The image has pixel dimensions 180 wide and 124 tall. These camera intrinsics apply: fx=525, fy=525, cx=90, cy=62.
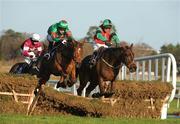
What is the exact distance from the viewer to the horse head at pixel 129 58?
46.8ft

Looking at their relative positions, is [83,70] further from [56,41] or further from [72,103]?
[72,103]

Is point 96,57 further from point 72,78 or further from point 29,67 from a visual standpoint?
point 29,67

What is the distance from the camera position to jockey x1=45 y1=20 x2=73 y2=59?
50.4 feet

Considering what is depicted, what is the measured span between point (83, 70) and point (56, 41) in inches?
53.3

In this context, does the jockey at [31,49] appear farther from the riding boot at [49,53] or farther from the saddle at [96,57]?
the saddle at [96,57]

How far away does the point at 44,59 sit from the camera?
15.8 metres

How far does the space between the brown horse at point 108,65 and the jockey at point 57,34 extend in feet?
3.77

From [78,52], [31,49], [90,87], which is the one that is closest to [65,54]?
[78,52]

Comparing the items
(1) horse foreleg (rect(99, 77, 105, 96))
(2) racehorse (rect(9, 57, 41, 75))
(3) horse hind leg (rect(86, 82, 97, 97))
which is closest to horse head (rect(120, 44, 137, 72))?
(1) horse foreleg (rect(99, 77, 105, 96))

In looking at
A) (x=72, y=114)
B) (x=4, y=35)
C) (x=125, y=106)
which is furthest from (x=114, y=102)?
(x=4, y=35)

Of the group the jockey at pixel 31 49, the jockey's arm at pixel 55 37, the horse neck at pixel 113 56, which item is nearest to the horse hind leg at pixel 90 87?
the horse neck at pixel 113 56

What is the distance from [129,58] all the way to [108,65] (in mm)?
910

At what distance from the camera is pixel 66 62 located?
14.5 m

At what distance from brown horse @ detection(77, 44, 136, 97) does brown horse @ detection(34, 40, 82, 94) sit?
1.10 meters
